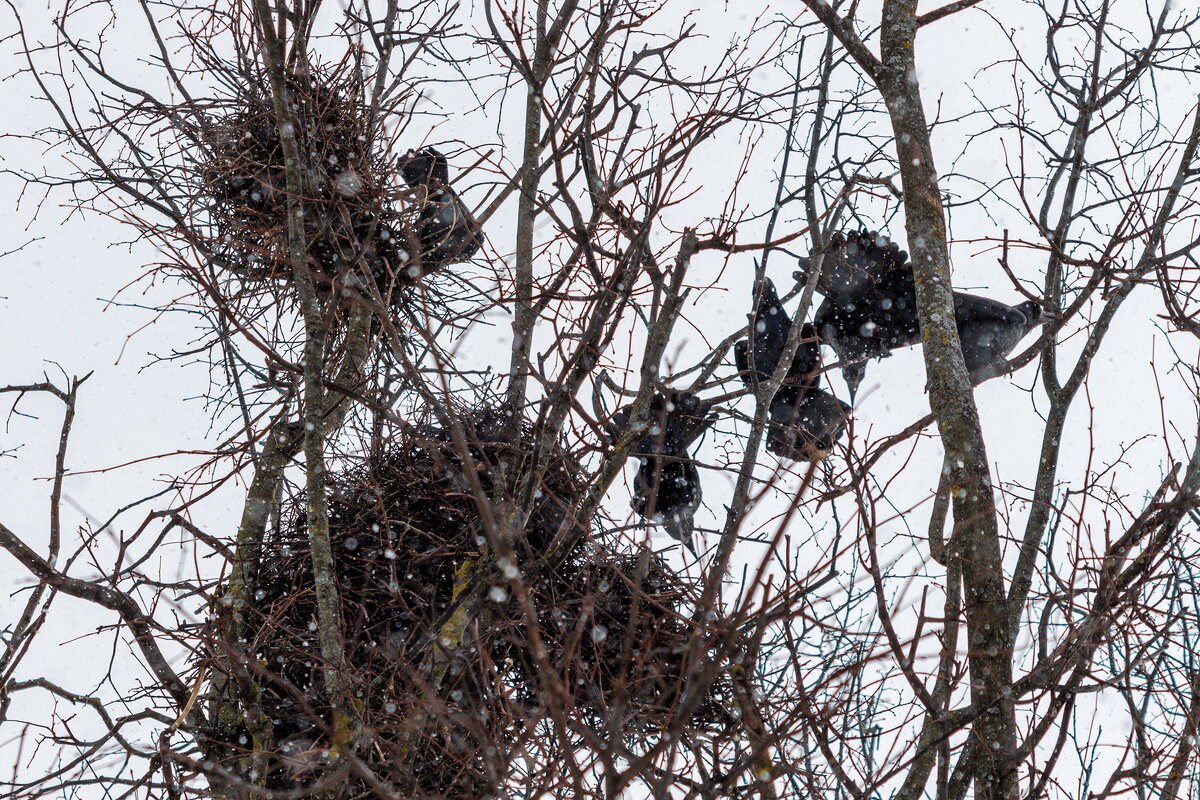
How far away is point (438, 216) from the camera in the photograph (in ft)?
11.1

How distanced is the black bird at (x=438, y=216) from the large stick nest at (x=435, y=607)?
631mm

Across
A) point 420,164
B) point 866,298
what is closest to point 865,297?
point 866,298

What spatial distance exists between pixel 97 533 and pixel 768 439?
6.85ft

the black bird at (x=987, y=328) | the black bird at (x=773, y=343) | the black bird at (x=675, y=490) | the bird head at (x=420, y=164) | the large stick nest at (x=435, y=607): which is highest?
the bird head at (x=420, y=164)

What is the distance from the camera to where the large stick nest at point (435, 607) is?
2.60m

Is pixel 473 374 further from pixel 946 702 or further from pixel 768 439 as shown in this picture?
pixel 946 702

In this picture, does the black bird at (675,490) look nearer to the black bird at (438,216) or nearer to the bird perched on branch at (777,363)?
the bird perched on branch at (777,363)

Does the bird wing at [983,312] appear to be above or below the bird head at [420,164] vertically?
below

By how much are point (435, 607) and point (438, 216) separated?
1.31m

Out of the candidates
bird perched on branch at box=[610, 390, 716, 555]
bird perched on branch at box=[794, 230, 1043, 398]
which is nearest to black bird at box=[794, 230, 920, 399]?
bird perched on branch at box=[794, 230, 1043, 398]

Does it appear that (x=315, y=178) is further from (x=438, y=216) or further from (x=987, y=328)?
(x=987, y=328)

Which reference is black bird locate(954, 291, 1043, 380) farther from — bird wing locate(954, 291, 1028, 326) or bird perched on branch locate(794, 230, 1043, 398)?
bird perched on branch locate(794, 230, 1043, 398)

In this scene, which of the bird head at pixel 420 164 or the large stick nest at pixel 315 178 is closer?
the large stick nest at pixel 315 178

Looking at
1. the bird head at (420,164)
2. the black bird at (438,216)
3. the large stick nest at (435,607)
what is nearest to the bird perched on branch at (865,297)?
the large stick nest at (435,607)
